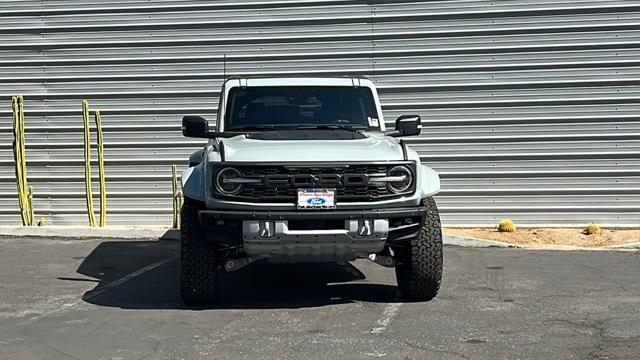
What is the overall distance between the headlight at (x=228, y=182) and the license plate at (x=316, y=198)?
496 mm

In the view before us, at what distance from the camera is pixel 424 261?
254 inches

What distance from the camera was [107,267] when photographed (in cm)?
880

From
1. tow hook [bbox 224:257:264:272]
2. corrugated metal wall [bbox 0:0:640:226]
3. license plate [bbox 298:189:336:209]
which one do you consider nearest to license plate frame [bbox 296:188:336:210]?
→ license plate [bbox 298:189:336:209]

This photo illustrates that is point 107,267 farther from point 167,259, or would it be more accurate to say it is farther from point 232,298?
point 232,298

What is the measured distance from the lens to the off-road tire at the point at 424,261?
6469 millimetres

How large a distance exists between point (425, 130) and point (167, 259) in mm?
4379

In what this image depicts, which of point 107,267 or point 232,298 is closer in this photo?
point 232,298

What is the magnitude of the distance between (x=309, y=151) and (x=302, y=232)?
2.20 feet

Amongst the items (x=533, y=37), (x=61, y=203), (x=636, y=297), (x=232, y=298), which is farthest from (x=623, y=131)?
(x=61, y=203)

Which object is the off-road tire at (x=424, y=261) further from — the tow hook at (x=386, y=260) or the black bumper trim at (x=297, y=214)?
the black bumper trim at (x=297, y=214)

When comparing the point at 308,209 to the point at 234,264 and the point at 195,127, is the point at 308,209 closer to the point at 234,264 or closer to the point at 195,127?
the point at 234,264

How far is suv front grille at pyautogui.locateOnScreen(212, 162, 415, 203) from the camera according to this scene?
6.11 metres

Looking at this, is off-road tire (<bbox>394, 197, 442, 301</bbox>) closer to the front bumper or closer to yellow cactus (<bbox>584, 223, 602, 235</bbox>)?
the front bumper

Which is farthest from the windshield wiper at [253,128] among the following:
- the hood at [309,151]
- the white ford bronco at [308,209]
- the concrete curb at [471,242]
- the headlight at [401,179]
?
the concrete curb at [471,242]
